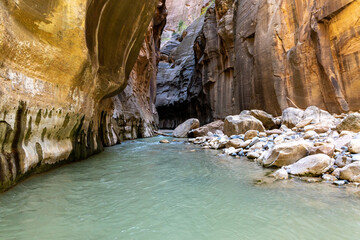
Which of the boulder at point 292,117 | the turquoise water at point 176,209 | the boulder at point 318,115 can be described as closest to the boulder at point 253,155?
the turquoise water at point 176,209

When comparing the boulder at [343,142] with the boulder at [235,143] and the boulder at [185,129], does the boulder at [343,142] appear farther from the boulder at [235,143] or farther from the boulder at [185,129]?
the boulder at [185,129]

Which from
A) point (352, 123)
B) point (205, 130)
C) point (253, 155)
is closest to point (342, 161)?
point (253, 155)

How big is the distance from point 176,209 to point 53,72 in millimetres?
3252

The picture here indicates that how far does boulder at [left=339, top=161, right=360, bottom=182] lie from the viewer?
8.57ft

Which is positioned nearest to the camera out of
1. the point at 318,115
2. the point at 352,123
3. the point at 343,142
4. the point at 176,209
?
the point at 176,209

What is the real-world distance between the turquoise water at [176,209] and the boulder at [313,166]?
0.33m

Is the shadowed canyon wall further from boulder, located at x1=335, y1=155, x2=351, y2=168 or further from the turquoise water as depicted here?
the turquoise water

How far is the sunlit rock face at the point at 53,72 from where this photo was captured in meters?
2.70

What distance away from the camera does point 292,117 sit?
8.90m

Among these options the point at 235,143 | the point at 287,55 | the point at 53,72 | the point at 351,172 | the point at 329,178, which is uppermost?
the point at 287,55

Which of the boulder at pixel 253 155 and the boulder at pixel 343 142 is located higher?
the boulder at pixel 343 142

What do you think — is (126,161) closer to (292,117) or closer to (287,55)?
(292,117)

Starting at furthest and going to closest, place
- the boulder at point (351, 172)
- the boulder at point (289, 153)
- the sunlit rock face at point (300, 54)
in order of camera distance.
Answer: the sunlit rock face at point (300, 54) → the boulder at point (289, 153) → the boulder at point (351, 172)

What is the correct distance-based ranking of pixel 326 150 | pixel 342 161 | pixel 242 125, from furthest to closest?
pixel 242 125 < pixel 326 150 < pixel 342 161
